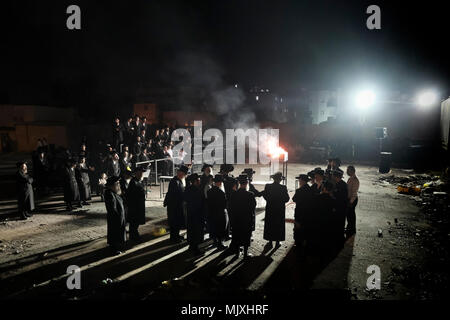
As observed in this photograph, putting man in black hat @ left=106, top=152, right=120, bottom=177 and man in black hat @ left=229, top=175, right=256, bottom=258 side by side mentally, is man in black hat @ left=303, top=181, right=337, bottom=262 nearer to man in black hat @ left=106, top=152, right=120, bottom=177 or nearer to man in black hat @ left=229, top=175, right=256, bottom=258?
man in black hat @ left=229, top=175, right=256, bottom=258

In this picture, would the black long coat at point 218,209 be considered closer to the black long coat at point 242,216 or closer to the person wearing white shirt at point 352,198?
the black long coat at point 242,216

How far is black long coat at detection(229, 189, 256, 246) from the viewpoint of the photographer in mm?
6543

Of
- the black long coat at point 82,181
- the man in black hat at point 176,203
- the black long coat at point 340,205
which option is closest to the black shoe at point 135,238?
the man in black hat at point 176,203

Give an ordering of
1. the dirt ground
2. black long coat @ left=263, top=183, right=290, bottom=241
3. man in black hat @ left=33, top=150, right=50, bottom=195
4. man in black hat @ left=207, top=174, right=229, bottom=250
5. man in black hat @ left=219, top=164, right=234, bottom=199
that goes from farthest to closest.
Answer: man in black hat @ left=33, top=150, right=50, bottom=195 < man in black hat @ left=219, top=164, right=234, bottom=199 < black long coat @ left=263, top=183, right=290, bottom=241 < man in black hat @ left=207, top=174, right=229, bottom=250 < the dirt ground

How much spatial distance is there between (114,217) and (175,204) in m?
1.43

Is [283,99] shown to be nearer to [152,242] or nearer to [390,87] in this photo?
[390,87]

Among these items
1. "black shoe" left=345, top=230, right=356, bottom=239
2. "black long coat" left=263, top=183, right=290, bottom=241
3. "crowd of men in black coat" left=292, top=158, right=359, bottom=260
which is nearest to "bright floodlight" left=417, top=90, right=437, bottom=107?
"black shoe" left=345, top=230, right=356, bottom=239

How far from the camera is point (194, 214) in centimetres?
671

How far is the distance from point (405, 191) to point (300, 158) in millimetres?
11730

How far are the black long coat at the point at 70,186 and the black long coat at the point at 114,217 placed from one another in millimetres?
4404

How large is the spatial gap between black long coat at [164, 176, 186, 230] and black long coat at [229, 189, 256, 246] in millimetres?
1418

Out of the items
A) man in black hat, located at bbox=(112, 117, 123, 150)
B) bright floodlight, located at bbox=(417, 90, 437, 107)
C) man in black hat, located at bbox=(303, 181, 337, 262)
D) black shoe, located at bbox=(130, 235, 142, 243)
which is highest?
bright floodlight, located at bbox=(417, 90, 437, 107)

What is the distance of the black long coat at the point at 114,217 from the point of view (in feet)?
21.3

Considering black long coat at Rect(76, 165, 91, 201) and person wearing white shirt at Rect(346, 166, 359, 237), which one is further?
black long coat at Rect(76, 165, 91, 201)
